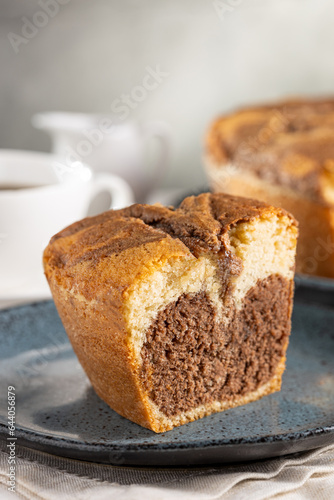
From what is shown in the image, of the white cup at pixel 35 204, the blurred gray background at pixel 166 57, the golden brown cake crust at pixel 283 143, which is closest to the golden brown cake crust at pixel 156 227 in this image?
the white cup at pixel 35 204

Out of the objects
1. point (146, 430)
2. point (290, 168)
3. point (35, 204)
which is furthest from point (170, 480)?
point (290, 168)

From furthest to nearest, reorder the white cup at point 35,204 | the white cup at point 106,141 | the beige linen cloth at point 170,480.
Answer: the white cup at point 106,141
the white cup at point 35,204
the beige linen cloth at point 170,480

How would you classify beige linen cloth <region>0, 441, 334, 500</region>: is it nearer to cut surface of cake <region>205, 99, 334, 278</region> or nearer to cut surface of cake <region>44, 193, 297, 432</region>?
cut surface of cake <region>44, 193, 297, 432</region>

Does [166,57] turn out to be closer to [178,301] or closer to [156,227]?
[156,227]

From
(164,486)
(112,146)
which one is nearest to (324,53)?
(112,146)

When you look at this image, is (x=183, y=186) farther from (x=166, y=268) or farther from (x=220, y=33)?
(x=166, y=268)

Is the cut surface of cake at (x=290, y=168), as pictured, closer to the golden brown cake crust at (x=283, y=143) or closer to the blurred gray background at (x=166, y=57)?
the golden brown cake crust at (x=283, y=143)

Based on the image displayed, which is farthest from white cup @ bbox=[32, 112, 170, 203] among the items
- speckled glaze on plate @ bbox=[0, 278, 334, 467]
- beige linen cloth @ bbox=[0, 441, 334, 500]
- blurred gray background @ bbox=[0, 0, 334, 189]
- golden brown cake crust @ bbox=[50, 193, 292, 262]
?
beige linen cloth @ bbox=[0, 441, 334, 500]

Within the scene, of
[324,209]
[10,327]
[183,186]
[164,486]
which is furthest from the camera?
[183,186]
